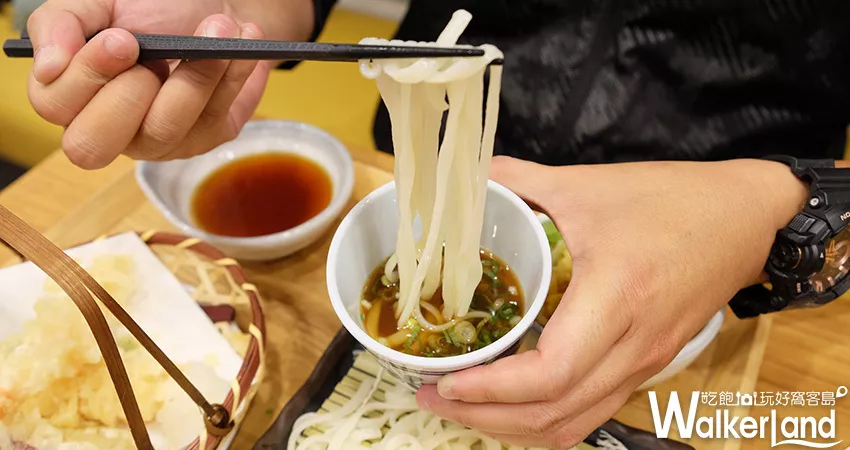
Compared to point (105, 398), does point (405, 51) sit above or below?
above

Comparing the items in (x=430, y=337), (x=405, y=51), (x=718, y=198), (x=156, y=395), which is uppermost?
(x=405, y=51)

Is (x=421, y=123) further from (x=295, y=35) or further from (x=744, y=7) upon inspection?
(x=744, y=7)

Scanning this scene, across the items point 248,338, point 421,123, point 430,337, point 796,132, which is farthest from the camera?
point 796,132

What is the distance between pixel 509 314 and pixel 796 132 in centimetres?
90

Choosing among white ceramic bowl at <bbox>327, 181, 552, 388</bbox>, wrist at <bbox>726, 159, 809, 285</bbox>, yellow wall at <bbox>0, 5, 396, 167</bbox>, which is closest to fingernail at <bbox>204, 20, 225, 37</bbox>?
white ceramic bowl at <bbox>327, 181, 552, 388</bbox>

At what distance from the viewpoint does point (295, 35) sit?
1435mm

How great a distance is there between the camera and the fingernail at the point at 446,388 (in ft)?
2.70

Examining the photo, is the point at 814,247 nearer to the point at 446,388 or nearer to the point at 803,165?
the point at 803,165

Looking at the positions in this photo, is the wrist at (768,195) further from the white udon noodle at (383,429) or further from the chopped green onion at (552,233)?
the white udon noodle at (383,429)

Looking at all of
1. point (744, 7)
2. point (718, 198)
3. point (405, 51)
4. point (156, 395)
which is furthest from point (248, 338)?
point (744, 7)

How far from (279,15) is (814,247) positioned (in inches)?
47.3

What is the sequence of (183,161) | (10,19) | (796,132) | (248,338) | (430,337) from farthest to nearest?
(10,19) → (183,161) → (796,132) → (248,338) → (430,337)

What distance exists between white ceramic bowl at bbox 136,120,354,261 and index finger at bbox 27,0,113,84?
397 mm

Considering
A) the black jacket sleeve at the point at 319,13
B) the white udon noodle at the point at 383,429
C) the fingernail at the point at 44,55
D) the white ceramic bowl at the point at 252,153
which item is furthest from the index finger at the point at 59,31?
the white udon noodle at the point at 383,429
